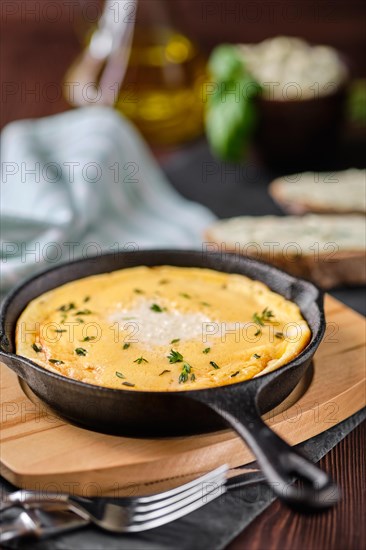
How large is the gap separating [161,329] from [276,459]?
884 mm

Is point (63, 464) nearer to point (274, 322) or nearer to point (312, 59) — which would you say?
point (274, 322)

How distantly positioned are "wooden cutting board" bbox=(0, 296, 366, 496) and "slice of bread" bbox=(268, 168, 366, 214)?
197 cm

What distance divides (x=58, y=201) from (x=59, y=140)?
84cm

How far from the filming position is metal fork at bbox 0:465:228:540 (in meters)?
2.24

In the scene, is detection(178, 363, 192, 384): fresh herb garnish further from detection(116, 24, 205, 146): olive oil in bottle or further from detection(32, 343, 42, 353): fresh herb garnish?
detection(116, 24, 205, 146): olive oil in bottle

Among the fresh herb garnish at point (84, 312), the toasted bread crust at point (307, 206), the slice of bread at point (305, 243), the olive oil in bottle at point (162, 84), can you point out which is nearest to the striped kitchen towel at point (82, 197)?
the slice of bread at point (305, 243)

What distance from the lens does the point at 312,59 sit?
5164 mm

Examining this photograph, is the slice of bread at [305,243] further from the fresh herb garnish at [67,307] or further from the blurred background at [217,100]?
the fresh herb garnish at [67,307]

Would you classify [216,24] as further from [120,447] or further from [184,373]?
[120,447]

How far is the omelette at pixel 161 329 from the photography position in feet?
8.46

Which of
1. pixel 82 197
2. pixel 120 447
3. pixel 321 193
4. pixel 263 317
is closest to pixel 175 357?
pixel 120 447

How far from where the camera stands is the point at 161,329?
9.31 ft

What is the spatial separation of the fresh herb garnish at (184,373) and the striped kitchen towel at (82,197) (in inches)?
49.7

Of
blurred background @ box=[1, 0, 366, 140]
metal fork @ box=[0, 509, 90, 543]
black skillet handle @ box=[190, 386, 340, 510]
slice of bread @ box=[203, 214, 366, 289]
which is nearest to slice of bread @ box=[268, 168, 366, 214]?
slice of bread @ box=[203, 214, 366, 289]
